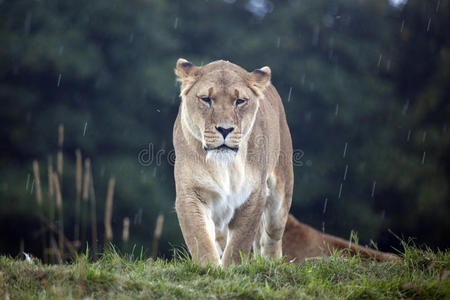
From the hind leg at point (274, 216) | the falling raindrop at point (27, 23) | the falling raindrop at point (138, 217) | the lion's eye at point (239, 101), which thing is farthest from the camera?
the falling raindrop at point (27, 23)

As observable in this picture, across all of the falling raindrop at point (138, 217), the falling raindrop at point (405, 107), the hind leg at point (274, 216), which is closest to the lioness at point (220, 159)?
the hind leg at point (274, 216)

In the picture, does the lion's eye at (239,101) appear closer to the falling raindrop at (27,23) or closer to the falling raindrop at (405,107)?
the falling raindrop at (27,23)

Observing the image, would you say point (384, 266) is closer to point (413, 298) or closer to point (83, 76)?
point (413, 298)

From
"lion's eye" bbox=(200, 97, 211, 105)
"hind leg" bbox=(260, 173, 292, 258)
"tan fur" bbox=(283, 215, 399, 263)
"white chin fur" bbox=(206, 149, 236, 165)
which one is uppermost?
"lion's eye" bbox=(200, 97, 211, 105)

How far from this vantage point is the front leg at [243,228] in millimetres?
4750

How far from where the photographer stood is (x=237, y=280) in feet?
11.7

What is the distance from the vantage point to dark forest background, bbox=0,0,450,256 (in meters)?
13.3

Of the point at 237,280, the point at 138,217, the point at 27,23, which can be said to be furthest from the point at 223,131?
the point at 27,23

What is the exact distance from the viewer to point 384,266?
415cm

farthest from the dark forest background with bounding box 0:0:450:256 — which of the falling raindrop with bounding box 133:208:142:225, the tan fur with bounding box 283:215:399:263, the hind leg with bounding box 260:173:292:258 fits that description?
the hind leg with bounding box 260:173:292:258

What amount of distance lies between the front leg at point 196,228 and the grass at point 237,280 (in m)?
0.46

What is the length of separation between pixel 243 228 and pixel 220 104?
0.97 m

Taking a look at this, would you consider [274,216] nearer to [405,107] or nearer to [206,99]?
[206,99]

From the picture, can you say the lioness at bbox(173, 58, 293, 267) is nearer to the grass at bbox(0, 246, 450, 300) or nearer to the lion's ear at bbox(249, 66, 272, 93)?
the lion's ear at bbox(249, 66, 272, 93)
